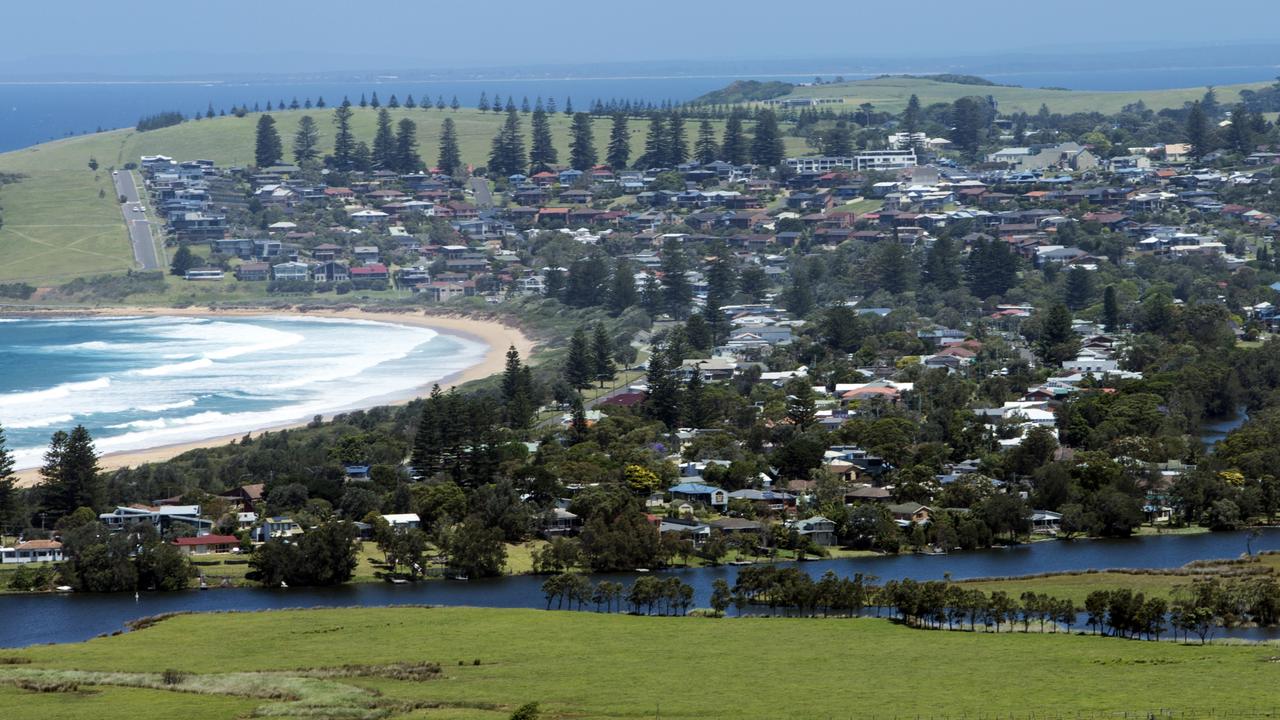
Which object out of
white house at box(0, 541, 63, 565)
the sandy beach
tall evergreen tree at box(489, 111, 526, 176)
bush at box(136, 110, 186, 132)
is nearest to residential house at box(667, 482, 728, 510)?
white house at box(0, 541, 63, 565)

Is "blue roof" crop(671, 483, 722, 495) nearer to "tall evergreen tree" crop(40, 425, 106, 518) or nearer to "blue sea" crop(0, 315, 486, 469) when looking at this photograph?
"tall evergreen tree" crop(40, 425, 106, 518)

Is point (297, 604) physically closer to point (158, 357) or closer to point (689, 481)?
point (689, 481)

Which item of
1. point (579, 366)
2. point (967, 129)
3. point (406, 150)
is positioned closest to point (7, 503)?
point (579, 366)

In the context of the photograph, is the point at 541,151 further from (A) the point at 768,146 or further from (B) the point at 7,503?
(B) the point at 7,503

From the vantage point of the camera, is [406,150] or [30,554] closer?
[30,554]

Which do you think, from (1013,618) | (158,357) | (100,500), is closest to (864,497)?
(1013,618)

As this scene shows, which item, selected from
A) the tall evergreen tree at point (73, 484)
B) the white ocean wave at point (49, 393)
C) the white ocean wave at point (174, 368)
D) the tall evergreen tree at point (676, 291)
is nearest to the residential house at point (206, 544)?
the tall evergreen tree at point (73, 484)
